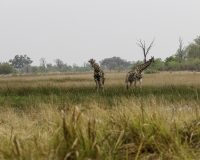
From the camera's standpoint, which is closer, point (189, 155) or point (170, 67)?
point (189, 155)

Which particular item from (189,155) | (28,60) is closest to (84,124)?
(189,155)

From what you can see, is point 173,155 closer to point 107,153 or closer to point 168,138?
point 168,138

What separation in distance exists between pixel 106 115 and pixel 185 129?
1.45 m

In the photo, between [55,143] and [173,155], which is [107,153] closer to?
[55,143]

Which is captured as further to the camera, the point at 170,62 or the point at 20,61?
the point at 20,61

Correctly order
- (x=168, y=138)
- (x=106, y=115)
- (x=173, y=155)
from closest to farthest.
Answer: (x=173, y=155)
(x=168, y=138)
(x=106, y=115)

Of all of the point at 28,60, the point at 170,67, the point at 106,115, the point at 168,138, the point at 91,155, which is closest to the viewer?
the point at 91,155

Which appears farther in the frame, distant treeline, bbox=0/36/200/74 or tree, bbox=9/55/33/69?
tree, bbox=9/55/33/69

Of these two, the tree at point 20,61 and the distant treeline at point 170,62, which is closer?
the distant treeline at point 170,62

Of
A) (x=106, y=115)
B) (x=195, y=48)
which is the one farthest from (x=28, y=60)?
(x=106, y=115)

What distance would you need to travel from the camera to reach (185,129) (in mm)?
4242

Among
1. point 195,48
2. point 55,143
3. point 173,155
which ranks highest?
point 195,48

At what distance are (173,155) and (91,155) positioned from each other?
1.12 metres

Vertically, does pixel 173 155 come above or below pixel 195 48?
below
